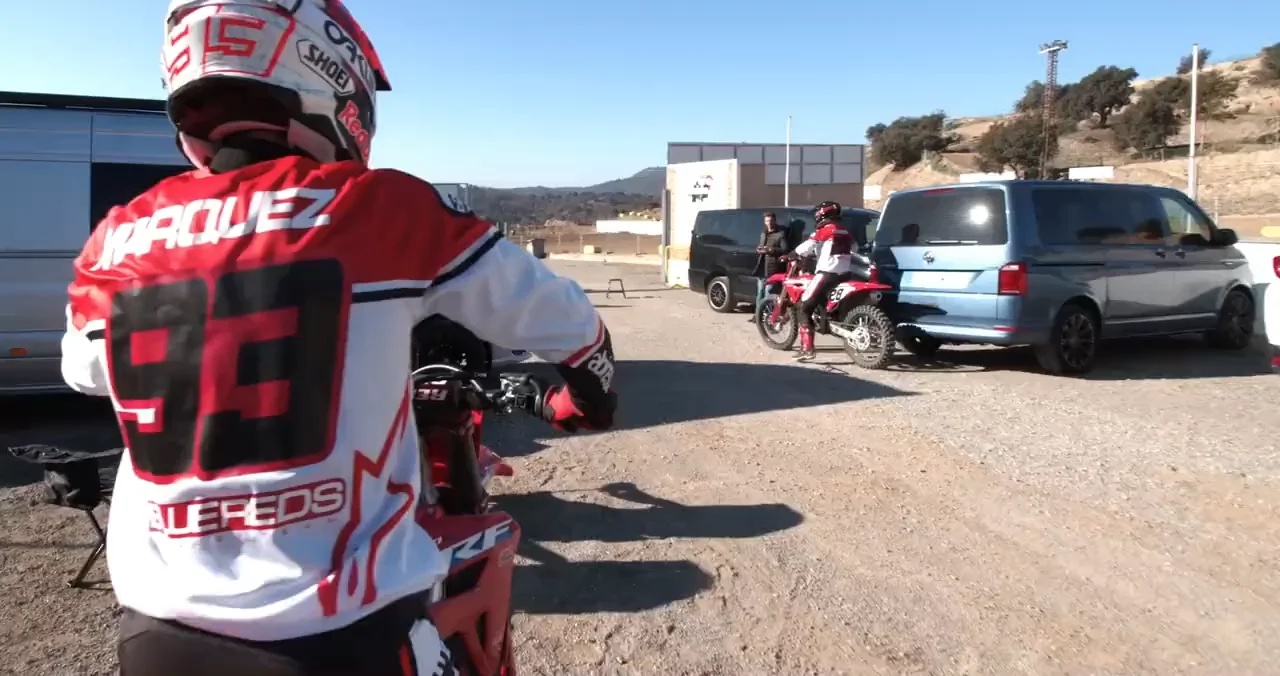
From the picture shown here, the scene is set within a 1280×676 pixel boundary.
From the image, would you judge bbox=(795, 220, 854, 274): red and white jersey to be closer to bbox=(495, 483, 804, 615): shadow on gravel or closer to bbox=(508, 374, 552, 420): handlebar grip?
bbox=(495, 483, 804, 615): shadow on gravel

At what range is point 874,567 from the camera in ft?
13.9

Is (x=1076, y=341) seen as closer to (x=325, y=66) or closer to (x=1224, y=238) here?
(x=1224, y=238)

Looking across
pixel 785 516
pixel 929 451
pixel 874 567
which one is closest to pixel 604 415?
pixel 874 567

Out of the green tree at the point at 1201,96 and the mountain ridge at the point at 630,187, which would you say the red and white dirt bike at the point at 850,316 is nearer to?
the green tree at the point at 1201,96

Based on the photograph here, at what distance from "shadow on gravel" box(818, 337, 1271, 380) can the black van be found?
3.67 m

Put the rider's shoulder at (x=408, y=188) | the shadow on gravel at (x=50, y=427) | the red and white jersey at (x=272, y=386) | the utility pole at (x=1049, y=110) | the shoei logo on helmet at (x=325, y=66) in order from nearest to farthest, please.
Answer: the red and white jersey at (x=272, y=386), the rider's shoulder at (x=408, y=188), the shoei logo on helmet at (x=325, y=66), the shadow on gravel at (x=50, y=427), the utility pole at (x=1049, y=110)

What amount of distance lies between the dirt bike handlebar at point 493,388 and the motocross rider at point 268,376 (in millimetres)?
852

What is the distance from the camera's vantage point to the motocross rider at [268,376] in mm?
1317

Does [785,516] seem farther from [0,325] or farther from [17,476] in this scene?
[0,325]

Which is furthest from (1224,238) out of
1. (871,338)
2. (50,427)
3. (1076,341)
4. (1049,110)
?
(1049,110)

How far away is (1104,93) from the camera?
6088cm

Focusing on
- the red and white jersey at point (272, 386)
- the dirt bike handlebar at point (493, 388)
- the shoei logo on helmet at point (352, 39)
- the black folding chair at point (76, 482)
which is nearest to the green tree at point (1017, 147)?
the black folding chair at point (76, 482)

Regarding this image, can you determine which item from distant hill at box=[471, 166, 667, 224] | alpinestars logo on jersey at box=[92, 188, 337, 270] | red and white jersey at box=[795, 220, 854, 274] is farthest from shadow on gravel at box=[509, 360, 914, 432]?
distant hill at box=[471, 166, 667, 224]

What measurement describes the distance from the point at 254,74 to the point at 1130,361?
32.9 ft
